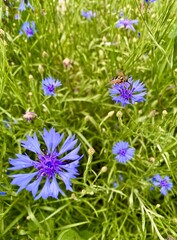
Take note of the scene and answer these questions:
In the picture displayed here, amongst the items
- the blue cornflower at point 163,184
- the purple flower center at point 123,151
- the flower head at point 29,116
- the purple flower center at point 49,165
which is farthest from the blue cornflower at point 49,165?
the blue cornflower at point 163,184

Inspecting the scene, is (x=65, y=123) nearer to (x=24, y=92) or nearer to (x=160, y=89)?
(x=24, y=92)

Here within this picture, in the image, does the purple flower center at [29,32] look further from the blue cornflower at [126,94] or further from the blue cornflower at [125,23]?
the blue cornflower at [126,94]

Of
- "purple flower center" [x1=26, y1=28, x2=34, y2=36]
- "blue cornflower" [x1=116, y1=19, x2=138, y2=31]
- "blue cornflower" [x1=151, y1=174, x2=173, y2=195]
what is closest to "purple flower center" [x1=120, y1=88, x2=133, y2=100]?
"blue cornflower" [x1=151, y1=174, x2=173, y2=195]

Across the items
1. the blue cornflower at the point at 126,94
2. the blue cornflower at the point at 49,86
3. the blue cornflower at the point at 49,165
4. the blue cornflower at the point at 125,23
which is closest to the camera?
the blue cornflower at the point at 49,165

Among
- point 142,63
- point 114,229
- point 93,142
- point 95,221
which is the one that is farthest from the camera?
point 142,63

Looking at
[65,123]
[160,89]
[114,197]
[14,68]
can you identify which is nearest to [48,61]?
[14,68]

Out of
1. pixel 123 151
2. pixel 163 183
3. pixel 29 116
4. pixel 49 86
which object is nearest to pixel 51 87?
pixel 49 86

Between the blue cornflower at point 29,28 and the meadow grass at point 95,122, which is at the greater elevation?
the blue cornflower at point 29,28
